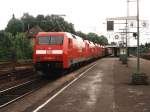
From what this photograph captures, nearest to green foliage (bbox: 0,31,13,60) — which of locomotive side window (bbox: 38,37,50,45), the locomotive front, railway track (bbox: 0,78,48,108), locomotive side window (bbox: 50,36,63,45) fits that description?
locomotive side window (bbox: 38,37,50,45)

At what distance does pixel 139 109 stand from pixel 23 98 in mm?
5194

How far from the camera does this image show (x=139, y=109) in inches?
515

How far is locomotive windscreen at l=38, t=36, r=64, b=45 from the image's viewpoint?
2786 centimetres

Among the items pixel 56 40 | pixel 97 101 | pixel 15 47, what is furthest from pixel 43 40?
pixel 15 47

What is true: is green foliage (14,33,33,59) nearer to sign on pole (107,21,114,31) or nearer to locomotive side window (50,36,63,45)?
sign on pole (107,21,114,31)

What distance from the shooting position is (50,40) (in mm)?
28078

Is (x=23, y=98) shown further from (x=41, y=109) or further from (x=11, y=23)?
(x=11, y=23)

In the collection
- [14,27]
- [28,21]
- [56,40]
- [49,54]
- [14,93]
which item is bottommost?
[14,93]

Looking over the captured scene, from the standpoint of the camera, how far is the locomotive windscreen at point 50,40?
27859 millimetres

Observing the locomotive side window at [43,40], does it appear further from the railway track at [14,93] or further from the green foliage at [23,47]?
the green foliage at [23,47]

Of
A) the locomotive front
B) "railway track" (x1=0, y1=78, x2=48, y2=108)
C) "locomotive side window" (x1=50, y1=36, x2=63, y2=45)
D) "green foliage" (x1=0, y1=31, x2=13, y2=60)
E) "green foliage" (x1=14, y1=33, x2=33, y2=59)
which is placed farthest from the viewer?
"green foliage" (x1=14, y1=33, x2=33, y2=59)

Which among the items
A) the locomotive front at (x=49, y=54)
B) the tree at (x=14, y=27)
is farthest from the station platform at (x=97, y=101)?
the tree at (x=14, y=27)

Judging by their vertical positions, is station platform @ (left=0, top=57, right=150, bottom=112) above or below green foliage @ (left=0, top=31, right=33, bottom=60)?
below

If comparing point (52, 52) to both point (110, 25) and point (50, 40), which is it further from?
point (110, 25)
